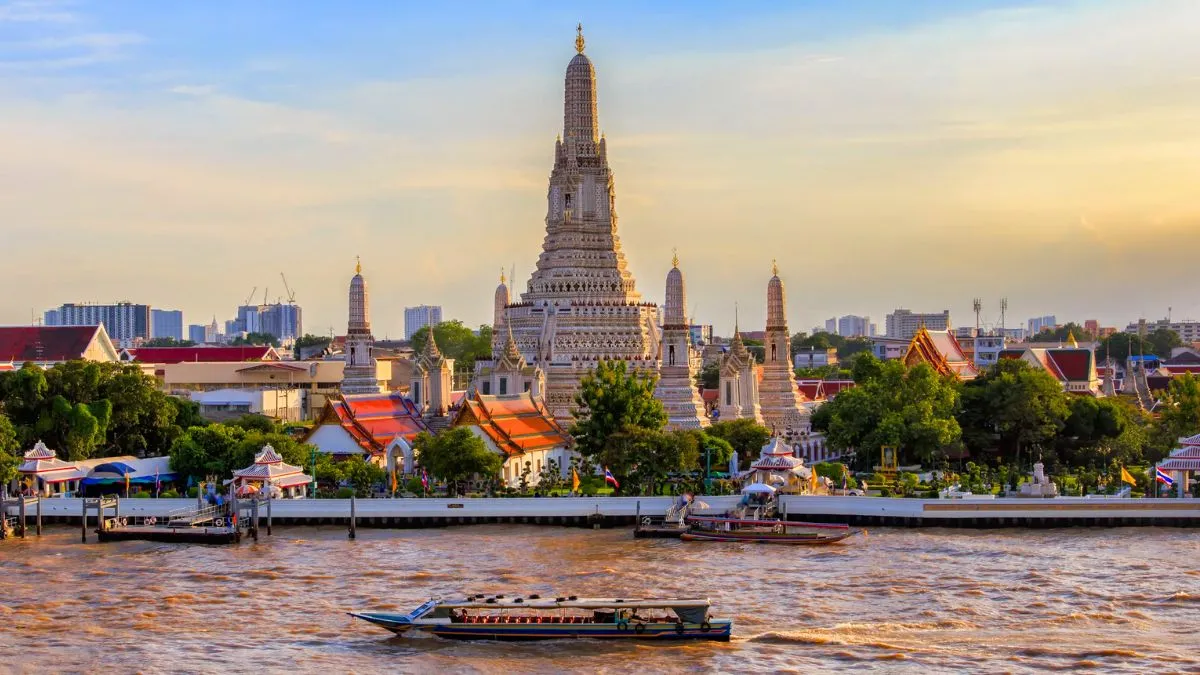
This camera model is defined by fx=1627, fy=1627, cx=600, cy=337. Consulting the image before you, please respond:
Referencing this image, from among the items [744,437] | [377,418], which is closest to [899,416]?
[744,437]

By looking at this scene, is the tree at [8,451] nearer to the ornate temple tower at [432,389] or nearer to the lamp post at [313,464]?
the lamp post at [313,464]

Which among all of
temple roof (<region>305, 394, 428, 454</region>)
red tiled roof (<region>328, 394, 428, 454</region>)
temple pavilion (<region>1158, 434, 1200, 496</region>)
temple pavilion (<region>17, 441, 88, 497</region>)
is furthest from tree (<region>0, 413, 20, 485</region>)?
temple pavilion (<region>1158, 434, 1200, 496</region>)

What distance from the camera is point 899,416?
6650cm

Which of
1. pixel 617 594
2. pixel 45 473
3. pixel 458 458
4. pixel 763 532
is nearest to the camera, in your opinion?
pixel 617 594

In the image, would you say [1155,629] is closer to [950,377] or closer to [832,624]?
[832,624]

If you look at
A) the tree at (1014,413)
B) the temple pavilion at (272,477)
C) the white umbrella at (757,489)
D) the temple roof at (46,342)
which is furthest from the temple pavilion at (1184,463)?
the temple roof at (46,342)

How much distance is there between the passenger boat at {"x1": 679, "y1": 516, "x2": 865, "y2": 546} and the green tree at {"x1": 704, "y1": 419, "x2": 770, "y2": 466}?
15.5m

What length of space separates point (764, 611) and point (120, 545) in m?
22.3

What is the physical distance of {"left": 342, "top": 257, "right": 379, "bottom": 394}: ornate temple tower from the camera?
259ft

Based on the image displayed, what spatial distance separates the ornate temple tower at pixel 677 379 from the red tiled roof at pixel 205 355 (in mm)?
57458

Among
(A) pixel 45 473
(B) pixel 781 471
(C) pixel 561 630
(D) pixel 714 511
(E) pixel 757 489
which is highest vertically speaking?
(A) pixel 45 473

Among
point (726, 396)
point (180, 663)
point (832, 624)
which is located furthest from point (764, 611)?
point (726, 396)

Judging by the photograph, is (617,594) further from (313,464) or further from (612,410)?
(612,410)

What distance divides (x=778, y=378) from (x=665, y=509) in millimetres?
25371
